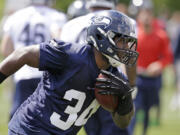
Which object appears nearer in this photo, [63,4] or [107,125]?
[107,125]

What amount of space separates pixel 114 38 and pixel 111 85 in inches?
13.3

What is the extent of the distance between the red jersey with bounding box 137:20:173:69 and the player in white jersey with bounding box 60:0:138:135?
330 centimetres

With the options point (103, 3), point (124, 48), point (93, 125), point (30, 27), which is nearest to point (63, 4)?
point (30, 27)

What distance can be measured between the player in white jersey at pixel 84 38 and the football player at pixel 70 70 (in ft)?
4.43

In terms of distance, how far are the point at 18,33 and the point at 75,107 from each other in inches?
103

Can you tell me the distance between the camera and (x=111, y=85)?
4312mm

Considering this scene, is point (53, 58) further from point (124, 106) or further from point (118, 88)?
point (124, 106)

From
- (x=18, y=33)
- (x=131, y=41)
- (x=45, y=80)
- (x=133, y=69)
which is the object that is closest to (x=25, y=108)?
(x=45, y=80)

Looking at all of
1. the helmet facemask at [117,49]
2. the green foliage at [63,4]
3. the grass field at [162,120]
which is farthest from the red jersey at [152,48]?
the green foliage at [63,4]

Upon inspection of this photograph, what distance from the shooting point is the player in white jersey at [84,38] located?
589 cm

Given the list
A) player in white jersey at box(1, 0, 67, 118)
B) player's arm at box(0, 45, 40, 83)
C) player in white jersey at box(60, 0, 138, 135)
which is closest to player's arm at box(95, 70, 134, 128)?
player's arm at box(0, 45, 40, 83)

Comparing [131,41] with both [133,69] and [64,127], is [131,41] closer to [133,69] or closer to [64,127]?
[64,127]

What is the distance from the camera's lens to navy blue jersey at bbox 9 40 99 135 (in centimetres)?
432

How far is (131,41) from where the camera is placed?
4.44 m
